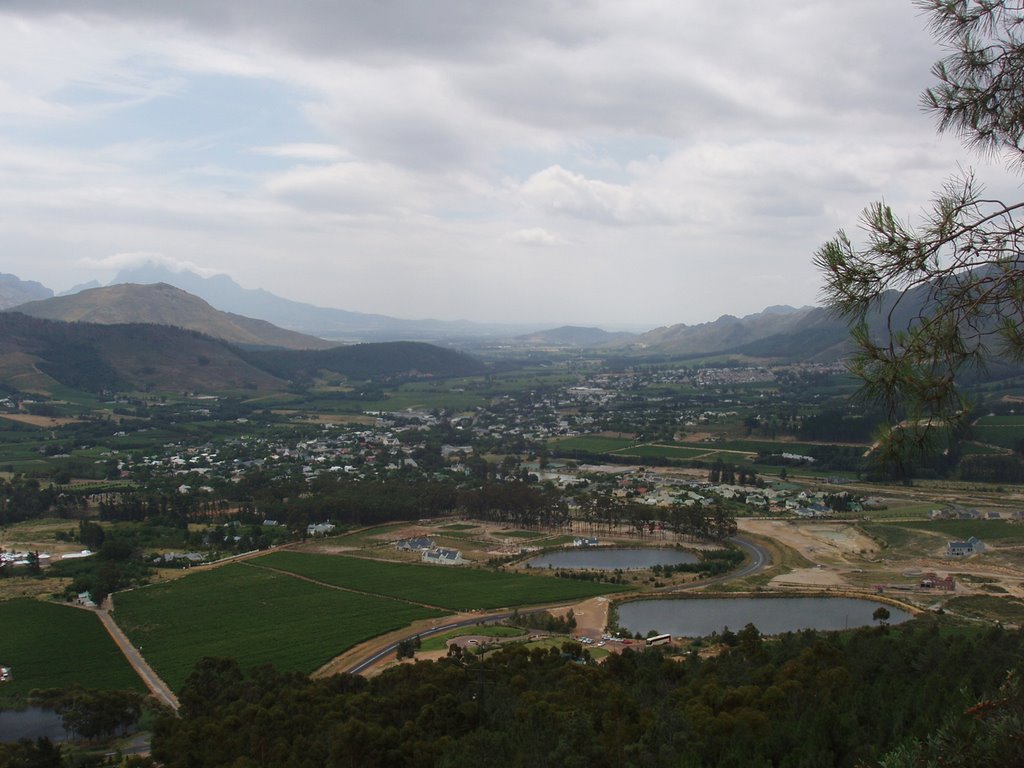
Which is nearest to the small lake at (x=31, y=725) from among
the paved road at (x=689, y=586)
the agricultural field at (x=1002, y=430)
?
the paved road at (x=689, y=586)

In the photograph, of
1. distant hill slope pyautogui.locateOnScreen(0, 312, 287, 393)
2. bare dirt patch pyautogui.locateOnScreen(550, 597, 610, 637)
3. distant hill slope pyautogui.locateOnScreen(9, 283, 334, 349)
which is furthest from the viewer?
distant hill slope pyautogui.locateOnScreen(9, 283, 334, 349)

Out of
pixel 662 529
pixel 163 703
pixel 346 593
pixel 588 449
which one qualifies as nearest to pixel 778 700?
pixel 163 703

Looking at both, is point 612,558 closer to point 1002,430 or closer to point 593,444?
point 593,444

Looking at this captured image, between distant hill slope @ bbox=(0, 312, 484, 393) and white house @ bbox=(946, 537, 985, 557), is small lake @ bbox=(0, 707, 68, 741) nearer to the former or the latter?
white house @ bbox=(946, 537, 985, 557)

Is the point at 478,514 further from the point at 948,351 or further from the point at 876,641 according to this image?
the point at 948,351

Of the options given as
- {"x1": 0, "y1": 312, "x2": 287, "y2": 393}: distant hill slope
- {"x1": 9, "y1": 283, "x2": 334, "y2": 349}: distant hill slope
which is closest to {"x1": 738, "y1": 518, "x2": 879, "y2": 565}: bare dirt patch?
{"x1": 0, "y1": 312, "x2": 287, "y2": 393}: distant hill slope

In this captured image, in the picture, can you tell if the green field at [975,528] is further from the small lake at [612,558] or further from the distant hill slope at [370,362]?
the distant hill slope at [370,362]
